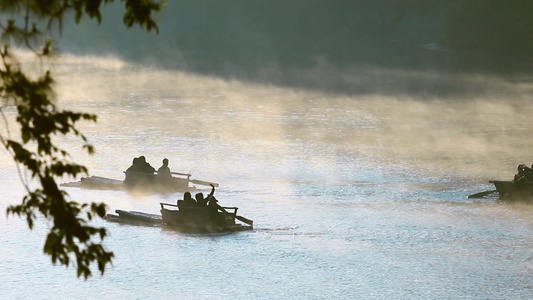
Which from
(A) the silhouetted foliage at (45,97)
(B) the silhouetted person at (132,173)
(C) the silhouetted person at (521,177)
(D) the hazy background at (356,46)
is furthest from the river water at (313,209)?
(D) the hazy background at (356,46)

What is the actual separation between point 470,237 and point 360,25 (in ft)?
452

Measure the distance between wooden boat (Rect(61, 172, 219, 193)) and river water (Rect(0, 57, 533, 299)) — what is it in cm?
62

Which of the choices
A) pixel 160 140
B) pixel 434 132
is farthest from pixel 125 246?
pixel 434 132

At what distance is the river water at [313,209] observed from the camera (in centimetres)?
3391

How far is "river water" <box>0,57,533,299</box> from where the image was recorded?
111ft

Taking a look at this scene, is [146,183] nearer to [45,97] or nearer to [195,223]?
[195,223]

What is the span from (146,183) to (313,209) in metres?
8.68

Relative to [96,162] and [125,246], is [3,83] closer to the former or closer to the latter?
[125,246]

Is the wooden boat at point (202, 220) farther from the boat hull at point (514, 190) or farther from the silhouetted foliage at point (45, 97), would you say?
the silhouetted foliage at point (45, 97)

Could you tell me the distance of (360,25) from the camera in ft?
576

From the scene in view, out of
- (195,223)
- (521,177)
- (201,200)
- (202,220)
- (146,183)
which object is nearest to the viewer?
(201,200)

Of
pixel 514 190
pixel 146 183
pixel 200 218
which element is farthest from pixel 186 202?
pixel 514 190

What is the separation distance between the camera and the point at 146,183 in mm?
49062

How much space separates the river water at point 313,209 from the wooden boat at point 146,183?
62 cm
